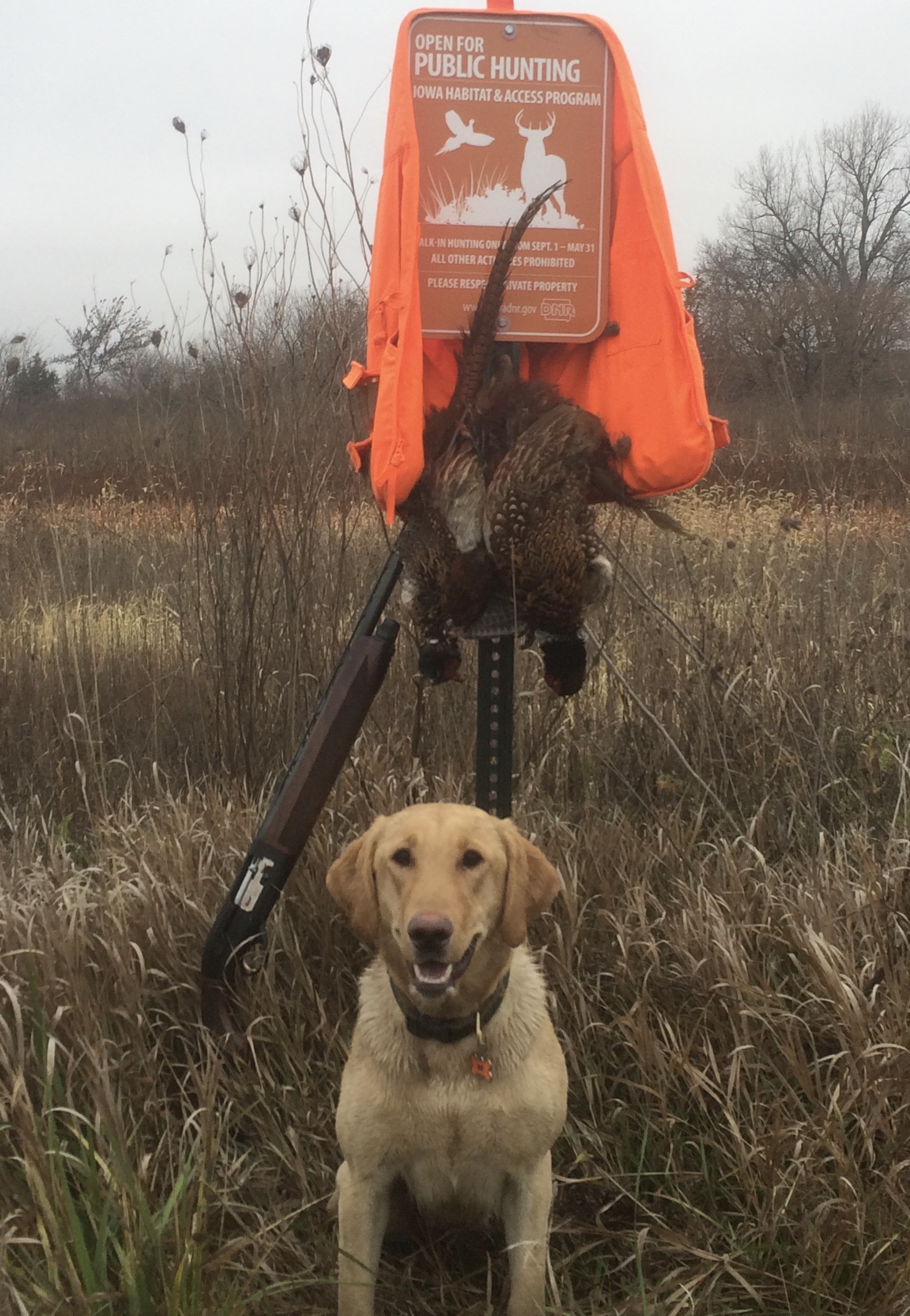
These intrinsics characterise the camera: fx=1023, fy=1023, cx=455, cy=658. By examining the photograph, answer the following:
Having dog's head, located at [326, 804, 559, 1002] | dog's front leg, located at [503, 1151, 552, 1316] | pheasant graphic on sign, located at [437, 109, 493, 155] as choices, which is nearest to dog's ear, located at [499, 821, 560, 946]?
dog's head, located at [326, 804, 559, 1002]

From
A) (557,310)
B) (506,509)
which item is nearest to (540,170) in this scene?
(557,310)

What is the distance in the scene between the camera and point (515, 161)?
7.49ft

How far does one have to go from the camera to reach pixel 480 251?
2297mm

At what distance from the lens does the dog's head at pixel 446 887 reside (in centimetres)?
178

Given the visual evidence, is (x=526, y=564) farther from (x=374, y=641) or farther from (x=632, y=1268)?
(x=632, y=1268)

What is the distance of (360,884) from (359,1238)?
63 centimetres

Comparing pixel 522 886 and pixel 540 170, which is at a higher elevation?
pixel 540 170

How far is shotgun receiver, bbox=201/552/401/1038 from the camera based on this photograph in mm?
2457

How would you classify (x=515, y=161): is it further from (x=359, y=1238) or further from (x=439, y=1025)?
(x=359, y=1238)

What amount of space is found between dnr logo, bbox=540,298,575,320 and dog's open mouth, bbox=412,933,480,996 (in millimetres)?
1423

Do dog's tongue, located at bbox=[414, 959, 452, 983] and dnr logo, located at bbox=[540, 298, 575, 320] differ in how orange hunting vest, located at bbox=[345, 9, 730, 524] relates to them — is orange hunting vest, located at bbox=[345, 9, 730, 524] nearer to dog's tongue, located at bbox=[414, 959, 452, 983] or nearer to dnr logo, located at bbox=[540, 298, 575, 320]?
dnr logo, located at bbox=[540, 298, 575, 320]

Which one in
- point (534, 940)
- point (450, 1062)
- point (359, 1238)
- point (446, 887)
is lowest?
point (359, 1238)

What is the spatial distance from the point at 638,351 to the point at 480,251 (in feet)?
1.38

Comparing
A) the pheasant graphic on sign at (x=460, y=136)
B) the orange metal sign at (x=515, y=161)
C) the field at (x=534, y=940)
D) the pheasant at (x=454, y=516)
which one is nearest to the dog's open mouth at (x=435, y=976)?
the field at (x=534, y=940)
